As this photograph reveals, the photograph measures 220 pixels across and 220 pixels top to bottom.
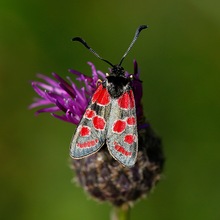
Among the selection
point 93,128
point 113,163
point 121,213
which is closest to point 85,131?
point 93,128

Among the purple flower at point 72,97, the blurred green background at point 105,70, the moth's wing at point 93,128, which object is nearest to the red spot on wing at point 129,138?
the moth's wing at point 93,128

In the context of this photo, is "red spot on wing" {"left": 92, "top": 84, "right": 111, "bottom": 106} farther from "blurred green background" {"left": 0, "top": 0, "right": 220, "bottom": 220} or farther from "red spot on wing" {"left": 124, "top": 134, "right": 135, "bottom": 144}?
"blurred green background" {"left": 0, "top": 0, "right": 220, "bottom": 220}

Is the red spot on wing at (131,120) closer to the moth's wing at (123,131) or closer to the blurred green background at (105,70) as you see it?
the moth's wing at (123,131)

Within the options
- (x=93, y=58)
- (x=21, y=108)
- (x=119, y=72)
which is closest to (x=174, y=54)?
(x=93, y=58)

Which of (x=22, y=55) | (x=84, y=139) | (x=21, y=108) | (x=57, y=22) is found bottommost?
(x=84, y=139)

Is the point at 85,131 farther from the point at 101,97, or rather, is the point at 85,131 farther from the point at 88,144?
the point at 101,97

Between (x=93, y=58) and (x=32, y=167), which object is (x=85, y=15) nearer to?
(x=93, y=58)
